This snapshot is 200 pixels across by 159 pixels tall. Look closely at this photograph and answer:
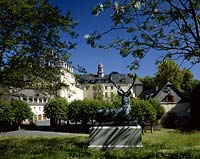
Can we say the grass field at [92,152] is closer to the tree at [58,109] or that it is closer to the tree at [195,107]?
the tree at [58,109]

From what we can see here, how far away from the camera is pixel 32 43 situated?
16656 mm

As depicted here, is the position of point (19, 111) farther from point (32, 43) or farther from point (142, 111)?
point (32, 43)

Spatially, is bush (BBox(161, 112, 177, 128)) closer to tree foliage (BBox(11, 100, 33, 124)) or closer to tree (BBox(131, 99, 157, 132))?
tree (BBox(131, 99, 157, 132))

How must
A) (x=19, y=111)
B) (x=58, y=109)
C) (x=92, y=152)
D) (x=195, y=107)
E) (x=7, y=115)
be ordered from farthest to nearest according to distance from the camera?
(x=19, y=111)
(x=58, y=109)
(x=195, y=107)
(x=7, y=115)
(x=92, y=152)

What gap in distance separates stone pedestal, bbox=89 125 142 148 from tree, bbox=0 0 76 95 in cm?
503

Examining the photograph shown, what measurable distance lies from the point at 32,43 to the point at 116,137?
7.22 meters

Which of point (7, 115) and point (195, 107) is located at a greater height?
point (195, 107)

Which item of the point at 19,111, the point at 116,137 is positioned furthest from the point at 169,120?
the point at 116,137

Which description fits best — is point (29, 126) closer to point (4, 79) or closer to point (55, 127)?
point (55, 127)

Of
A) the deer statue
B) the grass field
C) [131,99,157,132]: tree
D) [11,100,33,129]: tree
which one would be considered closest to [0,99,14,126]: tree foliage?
[11,100,33,129]: tree

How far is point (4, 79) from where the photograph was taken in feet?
60.2

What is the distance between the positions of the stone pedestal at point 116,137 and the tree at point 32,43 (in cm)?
503

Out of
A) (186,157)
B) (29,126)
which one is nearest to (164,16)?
(186,157)

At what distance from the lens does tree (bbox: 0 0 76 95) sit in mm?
15084
